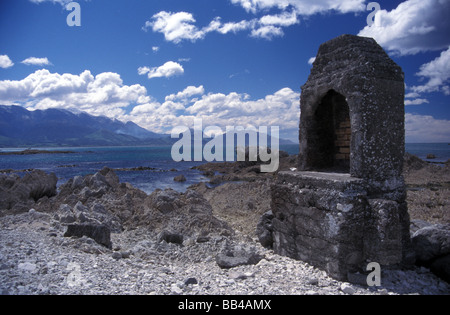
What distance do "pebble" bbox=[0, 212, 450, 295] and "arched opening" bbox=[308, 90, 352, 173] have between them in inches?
111

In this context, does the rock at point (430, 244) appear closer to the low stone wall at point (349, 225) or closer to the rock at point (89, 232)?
the low stone wall at point (349, 225)

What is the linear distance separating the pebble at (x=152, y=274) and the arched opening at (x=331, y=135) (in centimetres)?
282

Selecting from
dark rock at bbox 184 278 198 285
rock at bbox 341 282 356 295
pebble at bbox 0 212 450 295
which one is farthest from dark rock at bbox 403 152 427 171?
dark rock at bbox 184 278 198 285

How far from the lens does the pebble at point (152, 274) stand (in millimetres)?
5105

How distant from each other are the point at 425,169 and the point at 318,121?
95.9ft

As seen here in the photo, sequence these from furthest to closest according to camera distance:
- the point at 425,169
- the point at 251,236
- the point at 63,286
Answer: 1. the point at 425,169
2. the point at 251,236
3. the point at 63,286

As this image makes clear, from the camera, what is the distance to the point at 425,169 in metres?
31.4

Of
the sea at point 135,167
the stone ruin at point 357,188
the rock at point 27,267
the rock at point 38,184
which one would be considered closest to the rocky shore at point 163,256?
the rock at point 27,267

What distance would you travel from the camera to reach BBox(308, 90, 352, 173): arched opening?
27.0 ft

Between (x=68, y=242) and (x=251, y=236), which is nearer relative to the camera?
(x=68, y=242)

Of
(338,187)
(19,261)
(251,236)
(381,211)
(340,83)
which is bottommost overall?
(251,236)
